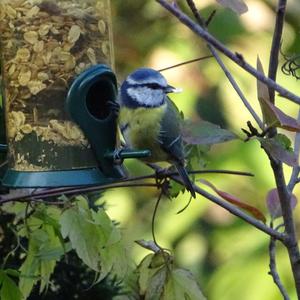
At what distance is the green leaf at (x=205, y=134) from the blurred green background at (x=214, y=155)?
1.03 m

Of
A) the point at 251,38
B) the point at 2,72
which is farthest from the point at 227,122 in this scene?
the point at 2,72

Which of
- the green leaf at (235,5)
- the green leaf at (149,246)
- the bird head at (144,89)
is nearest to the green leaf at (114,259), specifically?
the green leaf at (149,246)

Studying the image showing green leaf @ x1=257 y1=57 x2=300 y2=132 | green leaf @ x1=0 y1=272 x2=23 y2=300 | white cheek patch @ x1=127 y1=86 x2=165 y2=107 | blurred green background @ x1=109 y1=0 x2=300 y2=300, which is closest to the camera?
green leaf @ x1=257 y1=57 x2=300 y2=132

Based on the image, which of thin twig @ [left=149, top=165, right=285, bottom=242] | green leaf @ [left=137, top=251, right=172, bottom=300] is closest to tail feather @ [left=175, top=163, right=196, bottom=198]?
thin twig @ [left=149, top=165, right=285, bottom=242]

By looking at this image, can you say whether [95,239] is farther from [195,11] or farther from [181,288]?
[195,11]

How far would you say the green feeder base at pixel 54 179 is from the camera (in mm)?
1706

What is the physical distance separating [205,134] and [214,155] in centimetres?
131

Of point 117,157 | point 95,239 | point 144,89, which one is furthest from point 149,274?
point 144,89

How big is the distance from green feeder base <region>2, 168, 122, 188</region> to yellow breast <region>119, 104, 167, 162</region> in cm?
8

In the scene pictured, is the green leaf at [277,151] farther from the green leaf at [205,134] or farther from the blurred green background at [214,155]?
the blurred green background at [214,155]

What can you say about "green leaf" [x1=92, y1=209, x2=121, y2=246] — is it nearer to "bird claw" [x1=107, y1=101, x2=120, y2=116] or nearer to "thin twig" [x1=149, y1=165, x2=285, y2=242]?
"thin twig" [x1=149, y1=165, x2=285, y2=242]

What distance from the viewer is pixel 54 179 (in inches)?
67.7

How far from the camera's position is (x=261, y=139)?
4.33 feet

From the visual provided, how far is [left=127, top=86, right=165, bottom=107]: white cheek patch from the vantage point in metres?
1.74
